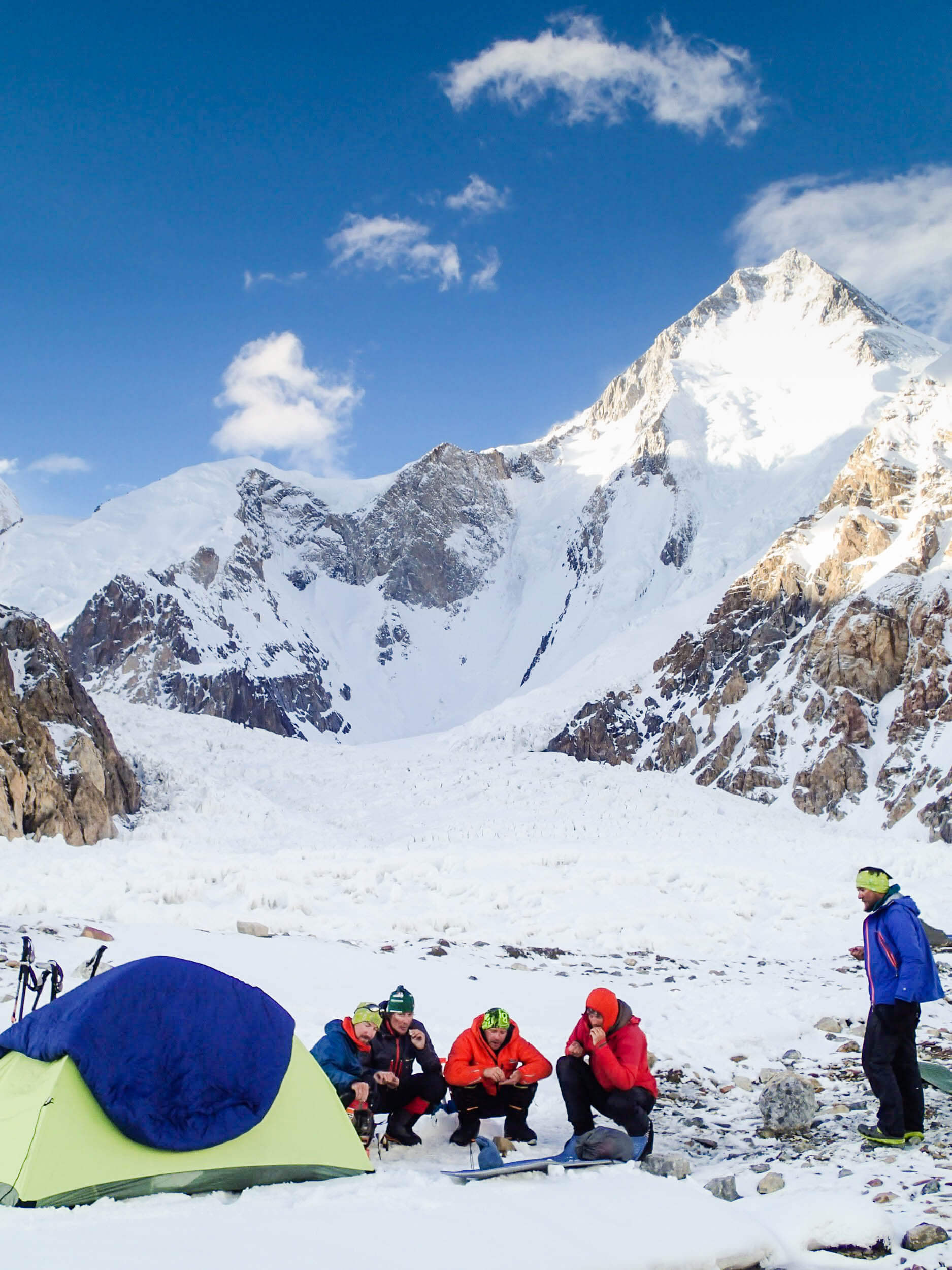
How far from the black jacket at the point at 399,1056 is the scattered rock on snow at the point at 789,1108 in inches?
102

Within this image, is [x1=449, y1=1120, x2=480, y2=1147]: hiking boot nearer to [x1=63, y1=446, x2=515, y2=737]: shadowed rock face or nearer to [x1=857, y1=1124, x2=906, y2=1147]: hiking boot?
[x1=857, y1=1124, x2=906, y2=1147]: hiking boot

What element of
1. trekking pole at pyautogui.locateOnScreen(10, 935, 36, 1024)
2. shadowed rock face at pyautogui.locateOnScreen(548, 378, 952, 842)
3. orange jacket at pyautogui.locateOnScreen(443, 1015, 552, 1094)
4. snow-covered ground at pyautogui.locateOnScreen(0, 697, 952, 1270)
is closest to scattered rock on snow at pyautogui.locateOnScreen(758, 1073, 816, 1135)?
snow-covered ground at pyautogui.locateOnScreen(0, 697, 952, 1270)

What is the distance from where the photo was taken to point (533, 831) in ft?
86.6

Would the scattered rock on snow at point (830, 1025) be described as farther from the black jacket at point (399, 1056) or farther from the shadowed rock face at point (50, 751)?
the shadowed rock face at point (50, 751)

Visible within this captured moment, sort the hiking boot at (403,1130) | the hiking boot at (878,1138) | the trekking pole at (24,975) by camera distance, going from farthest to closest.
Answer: the trekking pole at (24,975), the hiking boot at (403,1130), the hiking boot at (878,1138)

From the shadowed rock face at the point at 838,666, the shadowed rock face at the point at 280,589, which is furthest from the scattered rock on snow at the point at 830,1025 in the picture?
the shadowed rock face at the point at 280,589

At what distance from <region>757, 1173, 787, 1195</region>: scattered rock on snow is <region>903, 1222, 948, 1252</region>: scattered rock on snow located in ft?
3.23

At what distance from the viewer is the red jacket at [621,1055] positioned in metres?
6.34

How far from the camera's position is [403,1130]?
6395 mm

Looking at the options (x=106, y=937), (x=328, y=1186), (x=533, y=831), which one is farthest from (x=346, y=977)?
(x=533, y=831)

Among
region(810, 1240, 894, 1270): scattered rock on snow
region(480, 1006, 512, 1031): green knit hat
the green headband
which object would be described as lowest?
region(810, 1240, 894, 1270): scattered rock on snow

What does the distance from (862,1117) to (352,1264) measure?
471 cm

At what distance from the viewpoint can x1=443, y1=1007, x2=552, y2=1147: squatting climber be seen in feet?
21.1

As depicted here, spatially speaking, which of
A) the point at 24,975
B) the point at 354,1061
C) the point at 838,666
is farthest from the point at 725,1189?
the point at 838,666
